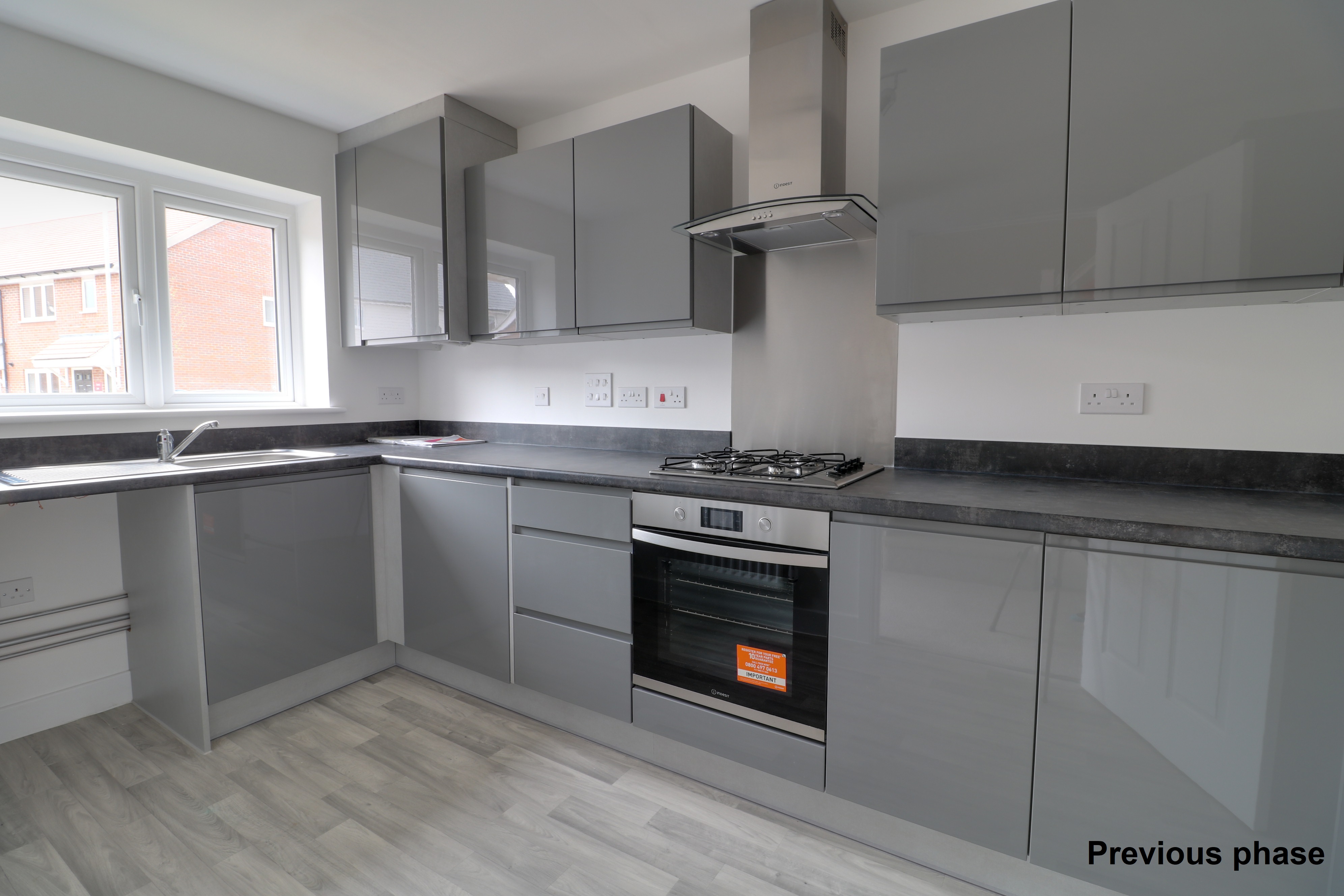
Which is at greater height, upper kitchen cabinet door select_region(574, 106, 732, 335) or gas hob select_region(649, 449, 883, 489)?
upper kitchen cabinet door select_region(574, 106, 732, 335)

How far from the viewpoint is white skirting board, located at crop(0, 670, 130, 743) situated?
2.18 metres

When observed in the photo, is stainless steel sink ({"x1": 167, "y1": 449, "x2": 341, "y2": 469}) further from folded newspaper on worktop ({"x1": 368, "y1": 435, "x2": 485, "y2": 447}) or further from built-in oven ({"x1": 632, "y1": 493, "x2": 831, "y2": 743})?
built-in oven ({"x1": 632, "y1": 493, "x2": 831, "y2": 743})

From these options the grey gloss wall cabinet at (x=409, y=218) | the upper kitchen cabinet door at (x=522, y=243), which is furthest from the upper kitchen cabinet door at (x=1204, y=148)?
the grey gloss wall cabinet at (x=409, y=218)

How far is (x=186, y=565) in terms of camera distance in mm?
2080

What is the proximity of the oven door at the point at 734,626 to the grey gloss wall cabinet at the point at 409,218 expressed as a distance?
60.8 inches

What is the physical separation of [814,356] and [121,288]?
2.78 metres

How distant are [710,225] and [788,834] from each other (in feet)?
5.92

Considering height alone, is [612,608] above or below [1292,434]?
below

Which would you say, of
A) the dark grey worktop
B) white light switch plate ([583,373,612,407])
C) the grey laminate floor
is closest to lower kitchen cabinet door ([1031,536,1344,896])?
the dark grey worktop

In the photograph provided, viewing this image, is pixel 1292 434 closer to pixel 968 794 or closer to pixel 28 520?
pixel 968 794

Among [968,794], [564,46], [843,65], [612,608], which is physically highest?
[564,46]

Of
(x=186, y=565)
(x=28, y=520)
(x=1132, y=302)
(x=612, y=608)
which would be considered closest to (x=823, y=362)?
(x=1132, y=302)

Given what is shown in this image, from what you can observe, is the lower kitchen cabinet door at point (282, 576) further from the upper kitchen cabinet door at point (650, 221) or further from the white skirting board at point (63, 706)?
the upper kitchen cabinet door at point (650, 221)

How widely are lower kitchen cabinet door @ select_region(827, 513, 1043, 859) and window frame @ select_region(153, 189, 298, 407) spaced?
281 cm
